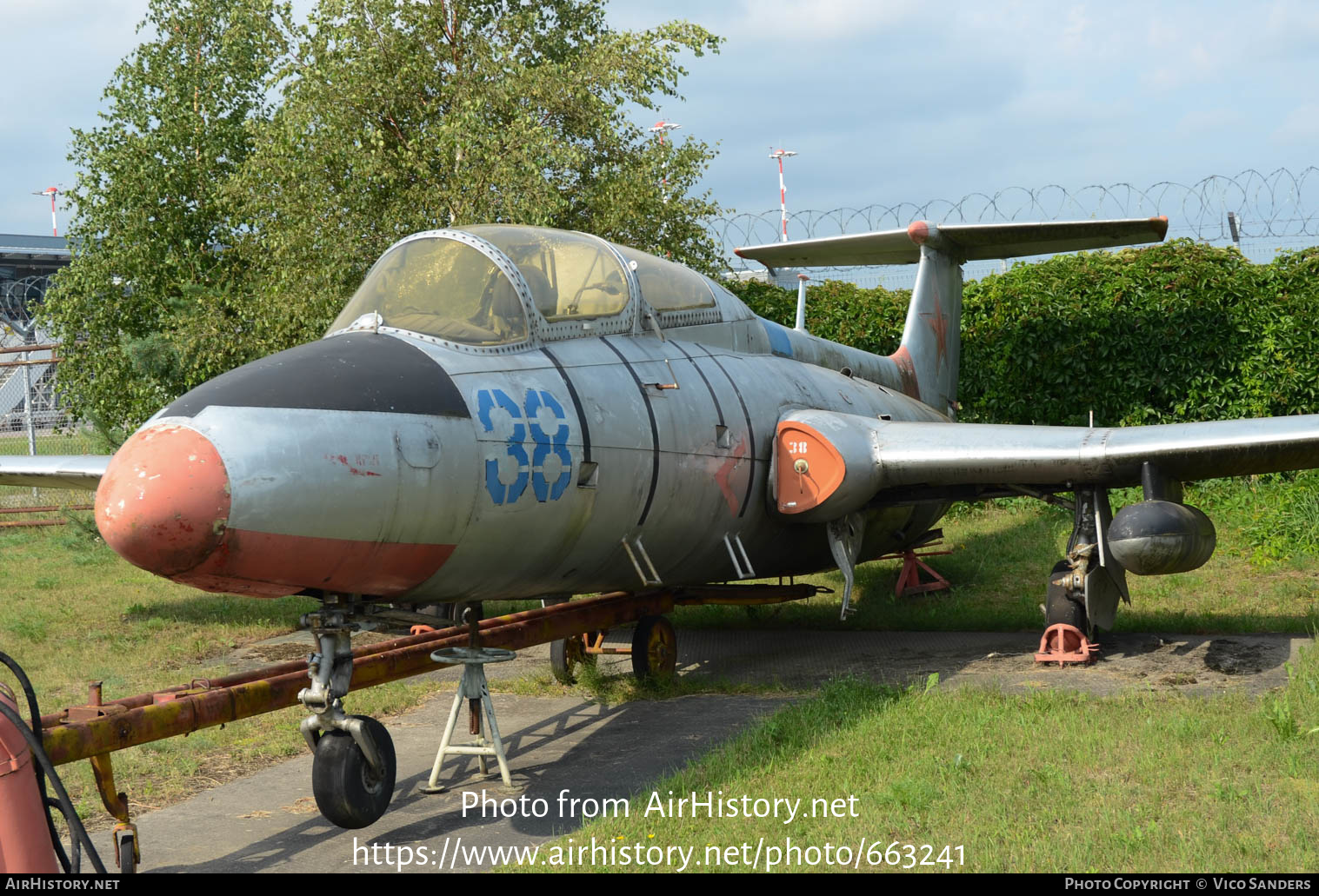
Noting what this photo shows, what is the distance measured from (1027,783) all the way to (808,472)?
9.41 feet

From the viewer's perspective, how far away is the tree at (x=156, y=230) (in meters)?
14.4

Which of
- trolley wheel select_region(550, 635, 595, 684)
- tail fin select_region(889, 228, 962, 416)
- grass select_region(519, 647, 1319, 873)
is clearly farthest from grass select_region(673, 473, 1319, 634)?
grass select_region(519, 647, 1319, 873)

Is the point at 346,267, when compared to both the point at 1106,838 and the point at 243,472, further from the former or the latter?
the point at 1106,838

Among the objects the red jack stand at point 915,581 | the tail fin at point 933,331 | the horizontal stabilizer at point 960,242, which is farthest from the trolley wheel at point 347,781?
the horizontal stabilizer at point 960,242

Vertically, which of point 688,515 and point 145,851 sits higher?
point 688,515

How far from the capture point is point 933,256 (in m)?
13.0

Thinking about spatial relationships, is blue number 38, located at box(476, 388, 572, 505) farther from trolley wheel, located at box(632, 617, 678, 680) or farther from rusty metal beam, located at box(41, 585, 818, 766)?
trolley wheel, located at box(632, 617, 678, 680)

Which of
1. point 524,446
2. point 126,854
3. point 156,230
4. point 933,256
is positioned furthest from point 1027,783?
point 156,230

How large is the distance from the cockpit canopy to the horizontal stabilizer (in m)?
6.35

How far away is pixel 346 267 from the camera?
1264 cm

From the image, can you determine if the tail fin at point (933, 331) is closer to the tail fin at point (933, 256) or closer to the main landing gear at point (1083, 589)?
the tail fin at point (933, 256)

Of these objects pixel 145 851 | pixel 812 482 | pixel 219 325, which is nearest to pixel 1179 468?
pixel 812 482

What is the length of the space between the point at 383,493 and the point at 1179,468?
5.88m

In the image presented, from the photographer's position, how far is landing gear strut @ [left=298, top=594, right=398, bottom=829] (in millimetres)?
4953
